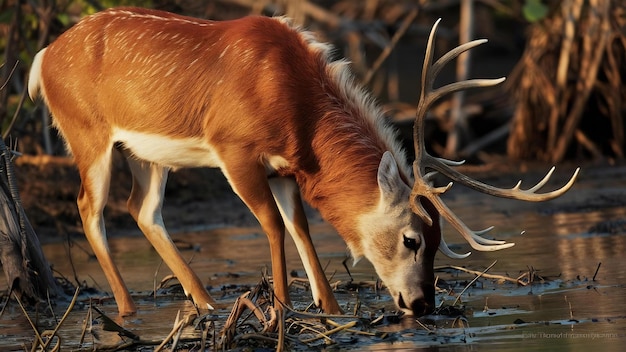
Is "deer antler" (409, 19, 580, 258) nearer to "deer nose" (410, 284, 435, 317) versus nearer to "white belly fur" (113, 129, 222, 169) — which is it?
"deer nose" (410, 284, 435, 317)

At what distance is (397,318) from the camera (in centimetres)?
779

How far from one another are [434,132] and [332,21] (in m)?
2.37

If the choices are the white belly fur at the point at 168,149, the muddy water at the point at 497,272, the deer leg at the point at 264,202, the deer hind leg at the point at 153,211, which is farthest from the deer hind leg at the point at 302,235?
the deer hind leg at the point at 153,211

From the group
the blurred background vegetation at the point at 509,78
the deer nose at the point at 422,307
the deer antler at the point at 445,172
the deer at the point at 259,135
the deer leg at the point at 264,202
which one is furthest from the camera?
the blurred background vegetation at the point at 509,78

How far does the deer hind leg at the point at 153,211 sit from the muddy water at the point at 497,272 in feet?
0.87

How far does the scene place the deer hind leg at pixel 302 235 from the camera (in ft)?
27.2

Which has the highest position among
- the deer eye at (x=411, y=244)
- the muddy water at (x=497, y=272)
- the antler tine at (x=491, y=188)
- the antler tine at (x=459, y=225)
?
the antler tine at (x=491, y=188)

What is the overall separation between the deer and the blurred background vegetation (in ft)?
7.39

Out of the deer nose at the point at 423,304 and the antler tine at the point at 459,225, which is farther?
the deer nose at the point at 423,304

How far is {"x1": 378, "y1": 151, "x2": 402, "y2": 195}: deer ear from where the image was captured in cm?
801

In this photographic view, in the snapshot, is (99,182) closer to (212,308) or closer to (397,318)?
(212,308)

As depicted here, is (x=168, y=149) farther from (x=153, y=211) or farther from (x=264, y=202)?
(x=264, y=202)

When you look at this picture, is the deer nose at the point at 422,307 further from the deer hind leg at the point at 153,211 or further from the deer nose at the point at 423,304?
the deer hind leg at the point at 153,211

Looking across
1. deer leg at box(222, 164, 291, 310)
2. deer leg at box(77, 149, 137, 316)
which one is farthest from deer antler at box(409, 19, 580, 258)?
deer leg at box(77, 149, 137, 316)
